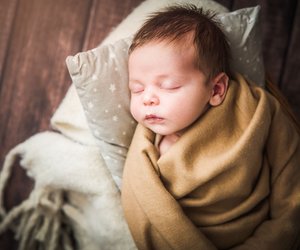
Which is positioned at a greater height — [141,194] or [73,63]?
[73,63]

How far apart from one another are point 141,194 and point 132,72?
0.28 meters

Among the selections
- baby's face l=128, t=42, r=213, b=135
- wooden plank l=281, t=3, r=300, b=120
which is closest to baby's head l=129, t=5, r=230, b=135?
baby's face l=128, t=42, r=213, b=135

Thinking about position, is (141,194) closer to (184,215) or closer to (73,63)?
(184,215)

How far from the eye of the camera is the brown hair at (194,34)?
31.7 inches

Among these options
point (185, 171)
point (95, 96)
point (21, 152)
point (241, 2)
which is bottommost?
point (21, 152)

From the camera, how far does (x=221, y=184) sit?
32.9 inches

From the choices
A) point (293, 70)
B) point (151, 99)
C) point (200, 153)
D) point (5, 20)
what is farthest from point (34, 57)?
point (293, 70)

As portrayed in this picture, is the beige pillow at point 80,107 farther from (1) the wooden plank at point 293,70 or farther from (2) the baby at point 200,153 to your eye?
(1) the wooden plank at point 293,70

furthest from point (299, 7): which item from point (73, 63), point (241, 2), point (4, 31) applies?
point (4, 31)

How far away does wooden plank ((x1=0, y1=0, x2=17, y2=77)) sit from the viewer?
44.9 inches

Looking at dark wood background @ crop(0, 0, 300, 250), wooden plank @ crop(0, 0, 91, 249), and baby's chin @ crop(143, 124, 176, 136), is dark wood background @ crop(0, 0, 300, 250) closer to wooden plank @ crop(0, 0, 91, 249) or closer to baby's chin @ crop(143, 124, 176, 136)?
wooden plank @ crop(0, 0, 91, 249)

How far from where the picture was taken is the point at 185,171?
82cm

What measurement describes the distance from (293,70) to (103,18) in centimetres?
68

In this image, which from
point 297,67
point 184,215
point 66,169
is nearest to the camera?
point 184,215
